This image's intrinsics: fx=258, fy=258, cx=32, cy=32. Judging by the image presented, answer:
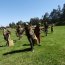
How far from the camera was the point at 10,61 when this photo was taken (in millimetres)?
16641

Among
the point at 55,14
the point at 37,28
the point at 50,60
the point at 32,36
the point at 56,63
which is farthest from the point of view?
the point at 55,14

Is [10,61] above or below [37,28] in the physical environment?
below

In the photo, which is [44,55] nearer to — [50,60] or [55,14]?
[50,60]

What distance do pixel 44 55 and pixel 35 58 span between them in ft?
3.48

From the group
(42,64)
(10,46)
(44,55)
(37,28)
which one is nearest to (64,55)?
(44,55)

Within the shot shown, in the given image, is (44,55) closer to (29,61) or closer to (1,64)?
(29,61)

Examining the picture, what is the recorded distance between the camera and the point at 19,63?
51.7 feet

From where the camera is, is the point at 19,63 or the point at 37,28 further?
the point at 37,28

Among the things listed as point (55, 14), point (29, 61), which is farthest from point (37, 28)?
point (55, 14)

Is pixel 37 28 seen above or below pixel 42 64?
above

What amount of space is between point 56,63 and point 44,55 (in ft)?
10.1

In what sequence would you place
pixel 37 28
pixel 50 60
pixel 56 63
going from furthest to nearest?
pixel 37 28 < pixel 50 60 < pixel 56 63

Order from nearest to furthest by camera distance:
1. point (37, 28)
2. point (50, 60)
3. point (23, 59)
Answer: point (50, 60) → point (23, 59) → point (37, 28)

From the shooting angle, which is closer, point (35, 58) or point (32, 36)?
point (35, 58)
